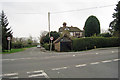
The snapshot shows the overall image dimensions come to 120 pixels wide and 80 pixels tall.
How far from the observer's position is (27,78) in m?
4.09

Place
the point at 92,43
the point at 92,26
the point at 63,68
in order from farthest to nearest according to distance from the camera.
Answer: the point at 92,26
the point at 92,43
the point at 63,68

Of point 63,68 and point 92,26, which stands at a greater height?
point 92,26

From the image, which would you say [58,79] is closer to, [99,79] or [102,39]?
[99,79]

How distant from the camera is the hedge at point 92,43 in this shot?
2034 centimetres

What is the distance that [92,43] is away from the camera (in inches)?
807

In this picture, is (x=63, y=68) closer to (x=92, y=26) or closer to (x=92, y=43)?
(x=92, y=43)

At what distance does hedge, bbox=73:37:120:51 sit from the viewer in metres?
20.3

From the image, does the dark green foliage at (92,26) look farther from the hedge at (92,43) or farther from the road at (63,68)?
the road at (63,68)

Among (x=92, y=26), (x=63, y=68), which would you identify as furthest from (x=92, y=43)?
(x=63, y=68)

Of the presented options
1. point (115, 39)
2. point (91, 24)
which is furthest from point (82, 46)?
point (91, 24)

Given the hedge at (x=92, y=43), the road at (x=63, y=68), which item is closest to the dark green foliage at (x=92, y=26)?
the hedge at (x=92, y=43)

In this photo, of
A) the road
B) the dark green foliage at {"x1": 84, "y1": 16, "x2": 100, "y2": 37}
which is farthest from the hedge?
the road

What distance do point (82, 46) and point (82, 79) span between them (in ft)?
55.7

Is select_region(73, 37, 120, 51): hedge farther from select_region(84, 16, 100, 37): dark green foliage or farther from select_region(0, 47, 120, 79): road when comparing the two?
select_region(0, 47, 120, 79): road
